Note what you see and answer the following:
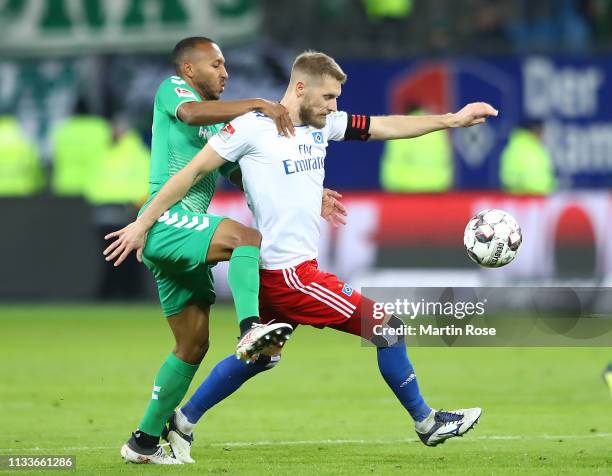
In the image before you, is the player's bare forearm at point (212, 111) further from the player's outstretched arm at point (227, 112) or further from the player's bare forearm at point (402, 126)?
the player's bare forearm at point (402, 126)

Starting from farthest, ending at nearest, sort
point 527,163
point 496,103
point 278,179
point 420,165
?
point 496,103 → point 420,165 → point 527,163 → point 278,179

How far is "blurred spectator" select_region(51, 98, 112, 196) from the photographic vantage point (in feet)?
68.5

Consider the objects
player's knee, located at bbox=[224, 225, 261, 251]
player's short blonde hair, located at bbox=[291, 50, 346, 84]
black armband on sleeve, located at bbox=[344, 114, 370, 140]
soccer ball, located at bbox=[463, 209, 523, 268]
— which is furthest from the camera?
soccer ball, located at bbox=[463, 209, 523, 268]

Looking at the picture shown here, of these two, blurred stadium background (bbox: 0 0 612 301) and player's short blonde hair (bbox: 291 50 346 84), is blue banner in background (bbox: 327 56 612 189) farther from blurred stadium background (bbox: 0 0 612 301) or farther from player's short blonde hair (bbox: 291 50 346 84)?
player's short blonde hair (bbox: 291 50 346 84)

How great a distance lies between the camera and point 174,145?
7.74m

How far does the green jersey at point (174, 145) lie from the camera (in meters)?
7.68

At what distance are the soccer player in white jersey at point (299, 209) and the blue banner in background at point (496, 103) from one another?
12658 millimetres

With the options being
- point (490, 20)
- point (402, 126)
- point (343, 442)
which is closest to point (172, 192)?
point (402, 126)

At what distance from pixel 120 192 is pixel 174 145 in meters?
12.1

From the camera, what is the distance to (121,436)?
8.95 m

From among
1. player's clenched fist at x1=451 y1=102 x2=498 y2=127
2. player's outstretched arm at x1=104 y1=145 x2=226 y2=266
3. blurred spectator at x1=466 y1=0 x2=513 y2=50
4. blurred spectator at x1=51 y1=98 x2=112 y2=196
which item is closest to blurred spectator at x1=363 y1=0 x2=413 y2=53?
blurred spectator at x1=466 y1=0 x2=513 y2=50

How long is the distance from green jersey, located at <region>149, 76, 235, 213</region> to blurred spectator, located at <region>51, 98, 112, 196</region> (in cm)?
1307

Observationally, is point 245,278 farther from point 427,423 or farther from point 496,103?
point 496,103

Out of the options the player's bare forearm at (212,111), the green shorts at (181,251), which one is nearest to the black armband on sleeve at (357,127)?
the player's bare forearm at (212,111)
